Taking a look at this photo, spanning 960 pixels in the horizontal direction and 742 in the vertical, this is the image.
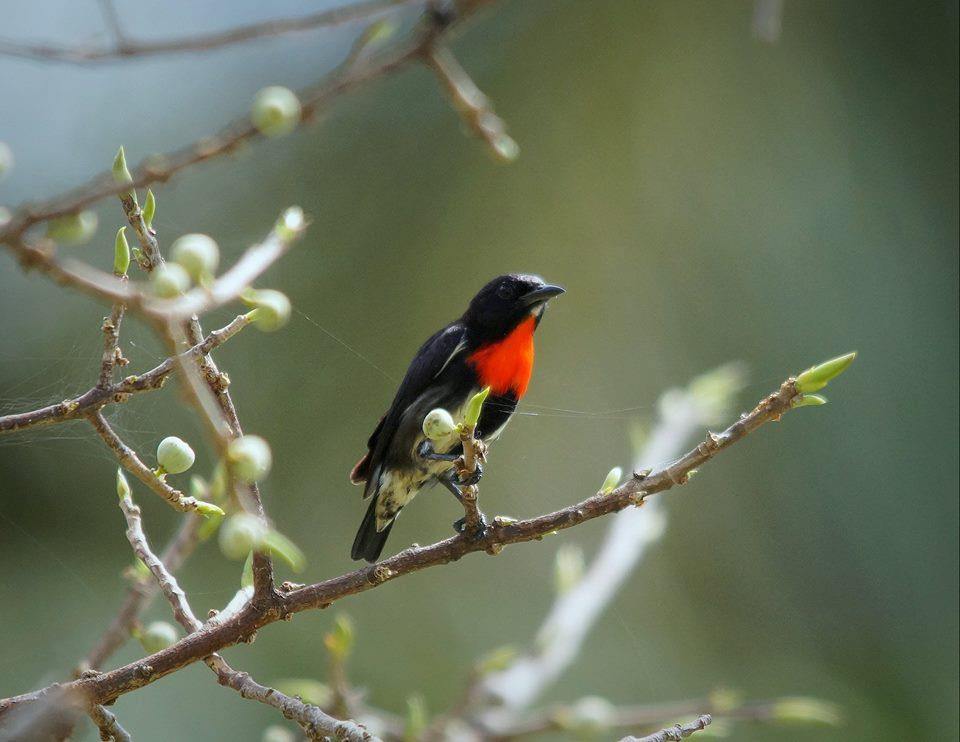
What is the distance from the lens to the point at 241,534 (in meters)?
0.92

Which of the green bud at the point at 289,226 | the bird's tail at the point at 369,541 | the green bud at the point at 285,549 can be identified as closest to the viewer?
the green bud at the point at 285,549

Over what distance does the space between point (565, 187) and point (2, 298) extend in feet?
15.4

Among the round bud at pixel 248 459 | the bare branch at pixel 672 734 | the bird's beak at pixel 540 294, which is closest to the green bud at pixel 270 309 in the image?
the round bud at pixel 248 459

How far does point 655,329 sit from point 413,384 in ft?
18.3

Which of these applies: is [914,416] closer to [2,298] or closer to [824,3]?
[824,3]

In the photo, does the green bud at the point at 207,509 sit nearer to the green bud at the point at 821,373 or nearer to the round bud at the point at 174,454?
the round bud at the point at 174,454

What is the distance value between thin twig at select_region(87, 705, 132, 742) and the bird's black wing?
167 centimetres

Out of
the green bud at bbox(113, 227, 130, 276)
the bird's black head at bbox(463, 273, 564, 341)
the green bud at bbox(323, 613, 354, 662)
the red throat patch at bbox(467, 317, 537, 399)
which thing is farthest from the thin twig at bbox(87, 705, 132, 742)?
the bird's black head at bbox(463, 273, 564, 341)

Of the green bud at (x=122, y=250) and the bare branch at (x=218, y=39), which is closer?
the bare branch at (x=218, y=39)

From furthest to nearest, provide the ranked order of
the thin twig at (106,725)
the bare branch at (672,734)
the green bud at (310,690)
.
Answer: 1. the green bud at (310,690)
2. the bare branch at (672,734)
3. the thin twig at (106,725)

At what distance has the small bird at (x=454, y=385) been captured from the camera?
314 centimetres

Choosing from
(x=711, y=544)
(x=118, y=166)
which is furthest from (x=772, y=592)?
(x=118, y=166)

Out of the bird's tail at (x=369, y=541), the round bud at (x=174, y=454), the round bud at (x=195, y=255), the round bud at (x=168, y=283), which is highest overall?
the bird's tail at (x=369, y=541)

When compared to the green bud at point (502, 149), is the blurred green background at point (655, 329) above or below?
above
